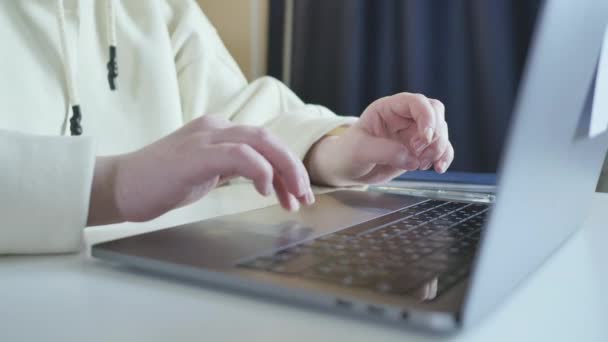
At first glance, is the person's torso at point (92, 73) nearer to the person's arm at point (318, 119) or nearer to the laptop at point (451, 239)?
the person's arm at point (318, 119)

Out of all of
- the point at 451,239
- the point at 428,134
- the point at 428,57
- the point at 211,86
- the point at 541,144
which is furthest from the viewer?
the point at 428,57

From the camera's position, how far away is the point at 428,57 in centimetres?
157

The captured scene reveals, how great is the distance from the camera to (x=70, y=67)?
2.80 feet

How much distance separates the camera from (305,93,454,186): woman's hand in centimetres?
71

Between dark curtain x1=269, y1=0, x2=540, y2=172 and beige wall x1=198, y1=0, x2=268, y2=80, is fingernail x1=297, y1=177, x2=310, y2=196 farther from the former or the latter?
beige wall x1=198, y1=0, x2=268, y2=80

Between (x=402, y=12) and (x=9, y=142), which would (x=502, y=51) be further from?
(x=9, y=142)

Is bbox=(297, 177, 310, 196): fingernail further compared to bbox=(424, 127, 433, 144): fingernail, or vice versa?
bbox=(424, 127, 433, 144): fingernail

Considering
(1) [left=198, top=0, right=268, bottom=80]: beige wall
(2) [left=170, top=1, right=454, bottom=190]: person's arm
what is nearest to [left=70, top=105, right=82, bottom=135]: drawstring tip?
(2) [left=170, top=1, right=454, bottom=190]: person's arm

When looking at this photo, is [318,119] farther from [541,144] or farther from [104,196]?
[541,144]

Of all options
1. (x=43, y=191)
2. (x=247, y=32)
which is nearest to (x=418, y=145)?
(x=43, y=191)

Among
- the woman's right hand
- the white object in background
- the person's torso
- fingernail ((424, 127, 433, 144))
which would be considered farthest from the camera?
the person's torso

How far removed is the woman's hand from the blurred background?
71 centimetres

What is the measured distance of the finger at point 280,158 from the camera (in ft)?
1.54

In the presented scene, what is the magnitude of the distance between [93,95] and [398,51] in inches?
36.3
